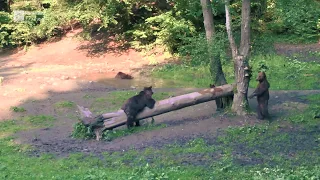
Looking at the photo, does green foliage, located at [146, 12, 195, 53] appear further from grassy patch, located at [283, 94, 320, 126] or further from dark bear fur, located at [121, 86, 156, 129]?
dark bear fur, located at [121, 86, 156, 129]

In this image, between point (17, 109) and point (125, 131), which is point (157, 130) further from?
point (17, 109)

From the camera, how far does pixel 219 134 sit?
10.9 metres

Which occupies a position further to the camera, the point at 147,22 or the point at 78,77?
the point at 147,22

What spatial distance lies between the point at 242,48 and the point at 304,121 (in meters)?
2.43

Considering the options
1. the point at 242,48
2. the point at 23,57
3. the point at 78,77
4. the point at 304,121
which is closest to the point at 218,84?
the point at 242,48

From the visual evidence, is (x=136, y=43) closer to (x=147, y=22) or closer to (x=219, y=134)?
A: (x=147, y=22)

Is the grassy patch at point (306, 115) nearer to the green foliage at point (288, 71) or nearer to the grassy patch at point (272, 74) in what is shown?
the green foliage at point (288, 71)

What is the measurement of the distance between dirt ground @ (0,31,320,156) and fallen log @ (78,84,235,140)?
1.44 feet

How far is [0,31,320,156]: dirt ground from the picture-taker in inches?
440

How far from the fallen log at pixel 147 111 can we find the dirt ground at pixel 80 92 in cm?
44

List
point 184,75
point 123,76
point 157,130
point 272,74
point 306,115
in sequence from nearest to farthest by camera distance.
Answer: point 157,130 < point 306,115 < point 272,74 < point 184,75 < point 123,76

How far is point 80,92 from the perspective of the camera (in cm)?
1862

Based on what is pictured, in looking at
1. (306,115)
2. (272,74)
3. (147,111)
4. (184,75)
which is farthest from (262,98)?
(184,75)

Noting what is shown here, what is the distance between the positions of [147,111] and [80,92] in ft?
23.9
